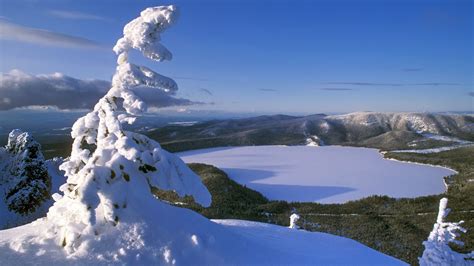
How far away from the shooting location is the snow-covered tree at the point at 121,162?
5.38 metres

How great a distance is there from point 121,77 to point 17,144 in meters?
24.4

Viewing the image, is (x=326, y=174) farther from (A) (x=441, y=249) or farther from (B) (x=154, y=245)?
(B) (x=154, y=245)

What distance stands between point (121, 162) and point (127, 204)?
79 centimetres

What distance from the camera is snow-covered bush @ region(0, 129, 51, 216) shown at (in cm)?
2381

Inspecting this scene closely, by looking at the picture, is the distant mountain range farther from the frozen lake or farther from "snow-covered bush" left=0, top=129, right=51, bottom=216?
"snow-covered bush" left=0, top=129, right=51, bottom=216

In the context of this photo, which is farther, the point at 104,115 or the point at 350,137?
the point at 350,137

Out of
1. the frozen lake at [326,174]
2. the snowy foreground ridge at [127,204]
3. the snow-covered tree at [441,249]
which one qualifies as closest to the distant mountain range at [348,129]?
the frozen lake at [326,174]

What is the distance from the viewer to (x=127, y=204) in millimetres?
5824

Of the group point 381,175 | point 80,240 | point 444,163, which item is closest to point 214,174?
point 381,175

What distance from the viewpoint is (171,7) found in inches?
238

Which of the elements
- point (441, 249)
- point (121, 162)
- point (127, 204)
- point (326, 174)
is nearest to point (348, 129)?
point (326, 174)

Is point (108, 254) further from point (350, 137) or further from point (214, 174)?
point (350, 137)

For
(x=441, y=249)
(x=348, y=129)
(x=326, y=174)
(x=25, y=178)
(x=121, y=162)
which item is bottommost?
(x=326, y=174)

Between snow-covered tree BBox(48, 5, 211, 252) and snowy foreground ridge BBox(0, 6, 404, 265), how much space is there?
0.01m
